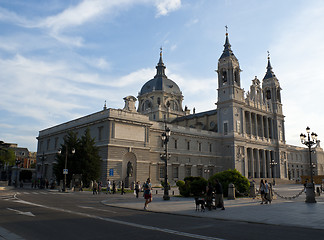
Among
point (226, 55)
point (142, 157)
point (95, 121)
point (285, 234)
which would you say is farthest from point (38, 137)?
point (285, 234)

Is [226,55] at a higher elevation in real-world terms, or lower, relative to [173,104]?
higher

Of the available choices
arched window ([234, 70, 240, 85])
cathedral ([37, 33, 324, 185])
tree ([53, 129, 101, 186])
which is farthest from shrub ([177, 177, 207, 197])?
arched window ([234, 70, 240, 85])

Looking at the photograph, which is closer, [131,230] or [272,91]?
[131,230]

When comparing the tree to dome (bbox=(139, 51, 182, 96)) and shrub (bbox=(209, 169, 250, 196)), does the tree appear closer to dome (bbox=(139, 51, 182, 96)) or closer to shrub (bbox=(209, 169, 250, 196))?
shrub (bbox=(209, 169, 250, 196))

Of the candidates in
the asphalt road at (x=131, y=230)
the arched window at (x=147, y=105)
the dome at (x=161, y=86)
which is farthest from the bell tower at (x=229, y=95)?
the asphalt road at (x=131, y=230)

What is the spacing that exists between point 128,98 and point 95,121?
7.64 meters

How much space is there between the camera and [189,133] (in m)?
55.3

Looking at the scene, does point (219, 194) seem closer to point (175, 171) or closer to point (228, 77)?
point (175, 171)

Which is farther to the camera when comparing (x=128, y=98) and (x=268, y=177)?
(x=268, y=177)

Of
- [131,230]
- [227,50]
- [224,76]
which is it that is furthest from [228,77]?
[131,230]

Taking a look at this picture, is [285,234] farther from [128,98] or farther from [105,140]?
[128,98]

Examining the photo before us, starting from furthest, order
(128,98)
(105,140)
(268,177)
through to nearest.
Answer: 1. (268,177)
2. (128,98)
3. (105,140)

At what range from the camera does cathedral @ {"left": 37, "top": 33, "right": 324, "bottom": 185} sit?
139 feet

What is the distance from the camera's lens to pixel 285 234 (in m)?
9.47
